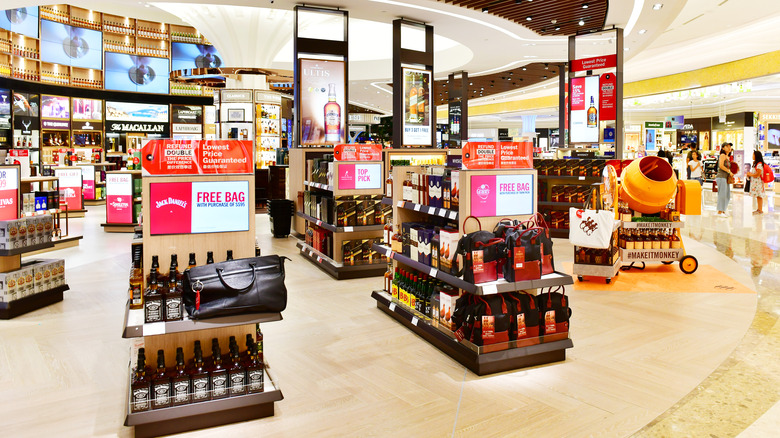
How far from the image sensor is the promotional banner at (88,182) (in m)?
15.2

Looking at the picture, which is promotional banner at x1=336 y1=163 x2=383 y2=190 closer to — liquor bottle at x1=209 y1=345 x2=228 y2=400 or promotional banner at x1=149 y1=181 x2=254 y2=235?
promotional banner at x1=149 y1=181 x2=254 y2=235

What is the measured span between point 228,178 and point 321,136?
6249 mm

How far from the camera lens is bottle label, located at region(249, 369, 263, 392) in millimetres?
3164

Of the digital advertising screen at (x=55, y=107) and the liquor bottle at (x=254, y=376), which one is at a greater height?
the digital advertising screen at (x=55, y=107)

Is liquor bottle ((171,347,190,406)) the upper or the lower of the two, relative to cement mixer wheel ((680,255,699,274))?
lower

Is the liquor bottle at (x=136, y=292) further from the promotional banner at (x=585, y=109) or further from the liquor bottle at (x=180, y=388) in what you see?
the promotional banner at (x=585, y=109)

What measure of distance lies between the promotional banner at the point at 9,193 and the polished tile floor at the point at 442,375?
3.32 feet

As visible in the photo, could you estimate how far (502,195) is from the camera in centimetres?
426

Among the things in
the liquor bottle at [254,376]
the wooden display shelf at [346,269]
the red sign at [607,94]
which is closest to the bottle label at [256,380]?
the liquor bottle at [254,376]

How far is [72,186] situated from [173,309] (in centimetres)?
1218

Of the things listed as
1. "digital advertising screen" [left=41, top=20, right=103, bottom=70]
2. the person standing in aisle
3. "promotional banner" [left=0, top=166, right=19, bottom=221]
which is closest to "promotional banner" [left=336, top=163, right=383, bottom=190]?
"promotional banner" [left=0, top=166, right=19, bottom=221]

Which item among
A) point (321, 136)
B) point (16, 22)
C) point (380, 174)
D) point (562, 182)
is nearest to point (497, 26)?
point (562, 182)

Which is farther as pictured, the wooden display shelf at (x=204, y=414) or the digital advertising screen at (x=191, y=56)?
the digital advertising screen at (x=191, y=56)

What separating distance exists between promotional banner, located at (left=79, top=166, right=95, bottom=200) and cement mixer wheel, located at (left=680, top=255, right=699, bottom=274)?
1436 centimetres
